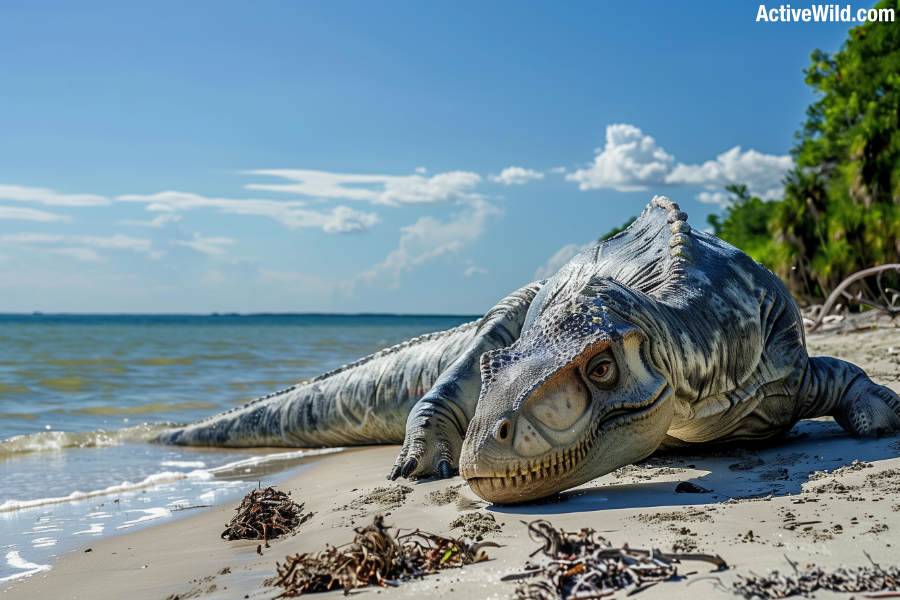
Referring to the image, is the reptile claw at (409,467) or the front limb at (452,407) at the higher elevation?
the front limb at (452,407)

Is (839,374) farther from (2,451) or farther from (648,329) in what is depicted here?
(2,451)

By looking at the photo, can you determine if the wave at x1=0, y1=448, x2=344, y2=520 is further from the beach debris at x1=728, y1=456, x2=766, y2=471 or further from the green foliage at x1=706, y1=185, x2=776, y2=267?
the green foliage at x1=706, y1=185, x2=776, y2=267

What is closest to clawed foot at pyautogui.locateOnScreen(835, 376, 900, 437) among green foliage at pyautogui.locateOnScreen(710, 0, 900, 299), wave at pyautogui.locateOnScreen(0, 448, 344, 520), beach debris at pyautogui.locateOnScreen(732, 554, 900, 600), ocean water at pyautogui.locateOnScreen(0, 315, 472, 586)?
beach debris at pyautogui.locateOnScreen(732, 554, 900, 600)

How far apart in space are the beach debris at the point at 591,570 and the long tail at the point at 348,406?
5.25 m

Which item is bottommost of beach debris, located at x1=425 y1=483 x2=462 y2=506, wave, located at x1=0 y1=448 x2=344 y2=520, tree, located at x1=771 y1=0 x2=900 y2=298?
wave, located at x1=0 y1=448 x2=344 y2=520

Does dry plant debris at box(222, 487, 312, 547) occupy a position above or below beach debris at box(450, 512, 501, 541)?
below

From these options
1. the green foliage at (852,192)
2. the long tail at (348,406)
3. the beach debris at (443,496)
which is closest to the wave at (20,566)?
the beach debris at (443,496)

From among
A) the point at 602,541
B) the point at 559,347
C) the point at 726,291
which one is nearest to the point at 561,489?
the point at 559,347

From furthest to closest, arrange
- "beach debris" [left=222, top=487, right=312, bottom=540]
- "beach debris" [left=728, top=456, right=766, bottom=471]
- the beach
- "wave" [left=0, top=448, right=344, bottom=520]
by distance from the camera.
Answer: "wave" [left=0, top=448, right=344, bottom=520] → "beach debris" [left=728, top=456, right=766, bottom=471] → "beach debris" [left=222, top=487, right=312, bottom=540] → the beach

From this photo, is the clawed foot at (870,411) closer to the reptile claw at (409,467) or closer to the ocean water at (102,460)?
the reptile claw at (409,467)

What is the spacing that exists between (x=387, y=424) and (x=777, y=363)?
4287mm

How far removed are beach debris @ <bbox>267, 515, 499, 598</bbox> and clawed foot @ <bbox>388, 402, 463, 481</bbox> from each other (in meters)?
2.36

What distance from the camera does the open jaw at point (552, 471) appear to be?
3775mm

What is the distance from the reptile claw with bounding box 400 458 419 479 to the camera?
5.69 m
